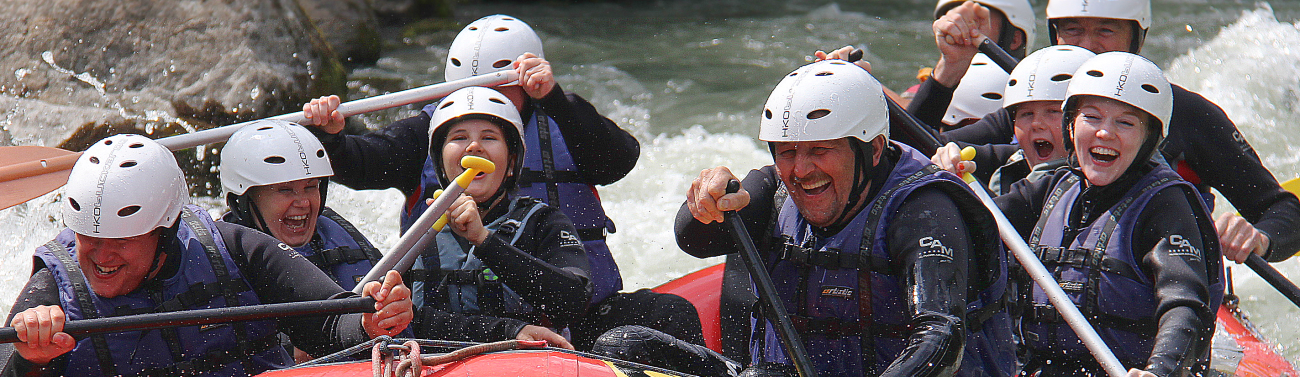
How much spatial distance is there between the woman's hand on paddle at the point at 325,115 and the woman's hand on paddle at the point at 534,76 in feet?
2.23

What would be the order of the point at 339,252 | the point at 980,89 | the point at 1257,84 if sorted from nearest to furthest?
1. the point at 339,252
2. the point at 980,89
3. the point at 1257,84

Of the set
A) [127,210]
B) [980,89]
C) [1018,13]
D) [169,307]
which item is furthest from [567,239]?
[1018,13]

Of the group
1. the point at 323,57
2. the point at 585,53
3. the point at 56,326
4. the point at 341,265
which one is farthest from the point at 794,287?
the point at 585,53

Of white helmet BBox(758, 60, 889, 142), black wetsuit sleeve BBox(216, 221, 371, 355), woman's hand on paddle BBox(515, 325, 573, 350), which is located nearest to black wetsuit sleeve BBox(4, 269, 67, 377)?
black wetsuit sleeve BBox(216, 221, 371, 355)

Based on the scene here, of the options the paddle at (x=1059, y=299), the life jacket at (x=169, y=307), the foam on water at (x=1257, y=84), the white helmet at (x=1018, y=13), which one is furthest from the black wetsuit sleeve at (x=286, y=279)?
the foam on water at (x=1257, y=84)

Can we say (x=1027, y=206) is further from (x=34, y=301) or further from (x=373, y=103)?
(x=34, y=301)

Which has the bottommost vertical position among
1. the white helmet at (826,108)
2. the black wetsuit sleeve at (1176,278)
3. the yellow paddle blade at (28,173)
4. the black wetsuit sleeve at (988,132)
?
the yellow paddle blade at (28,173)

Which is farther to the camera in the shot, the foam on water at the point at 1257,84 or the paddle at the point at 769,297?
the foam on water at the point at 1257,84

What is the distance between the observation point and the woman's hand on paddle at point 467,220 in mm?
3178

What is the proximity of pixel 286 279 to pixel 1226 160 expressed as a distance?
3117mm

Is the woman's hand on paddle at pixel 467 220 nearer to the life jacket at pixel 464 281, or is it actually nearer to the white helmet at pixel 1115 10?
the life jacket at pixel 464 281

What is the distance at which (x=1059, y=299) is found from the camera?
2.97 meters

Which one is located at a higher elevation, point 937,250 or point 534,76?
point 937,250

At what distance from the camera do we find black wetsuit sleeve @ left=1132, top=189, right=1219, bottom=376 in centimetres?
278
